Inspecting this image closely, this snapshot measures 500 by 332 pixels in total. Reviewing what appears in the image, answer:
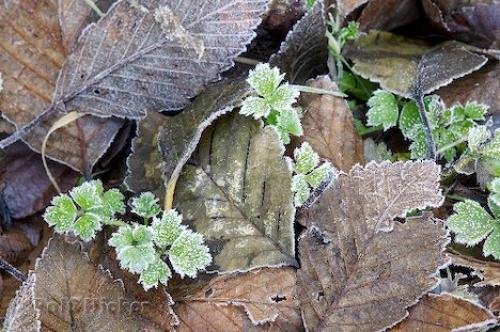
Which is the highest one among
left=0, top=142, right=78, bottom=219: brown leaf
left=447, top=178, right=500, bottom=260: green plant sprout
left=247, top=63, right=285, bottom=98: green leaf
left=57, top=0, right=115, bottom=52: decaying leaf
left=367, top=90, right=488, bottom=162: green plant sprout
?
left=57, top=0, right=115, bottom=52: decaying leaf

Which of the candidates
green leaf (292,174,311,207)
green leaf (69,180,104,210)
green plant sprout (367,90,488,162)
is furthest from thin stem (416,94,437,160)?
green leaf (69,180,104,210)

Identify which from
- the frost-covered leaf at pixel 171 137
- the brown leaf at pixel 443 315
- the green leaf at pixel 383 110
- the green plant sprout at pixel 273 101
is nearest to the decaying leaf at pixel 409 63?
the green leaf at pixel 383 110

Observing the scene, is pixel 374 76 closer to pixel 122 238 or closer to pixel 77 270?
pixel 122 238

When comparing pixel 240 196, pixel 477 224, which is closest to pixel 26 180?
pixel 240 196

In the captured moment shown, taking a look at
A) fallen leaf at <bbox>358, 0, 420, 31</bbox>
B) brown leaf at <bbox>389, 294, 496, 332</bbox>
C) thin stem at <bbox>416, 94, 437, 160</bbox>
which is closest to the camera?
brown leaf at <bbox>389, 294, 496, 332</bbox>

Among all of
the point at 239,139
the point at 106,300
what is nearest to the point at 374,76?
the point at 239,139

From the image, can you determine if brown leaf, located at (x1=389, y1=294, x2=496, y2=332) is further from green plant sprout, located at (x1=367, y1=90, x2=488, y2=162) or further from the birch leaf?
the birch leaf
